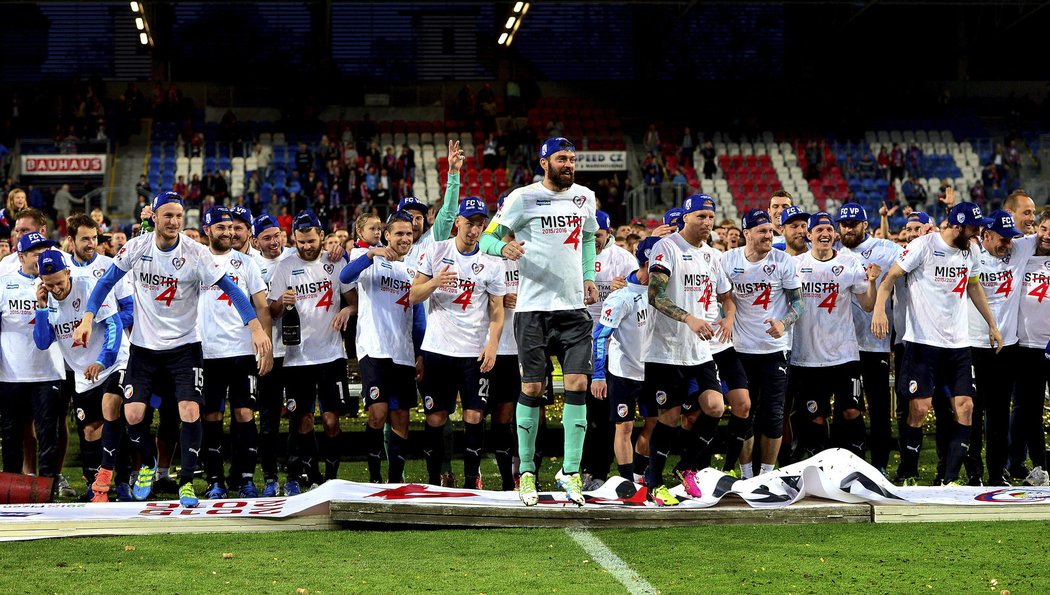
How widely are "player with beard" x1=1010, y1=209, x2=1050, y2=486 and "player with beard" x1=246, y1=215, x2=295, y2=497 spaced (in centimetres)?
597

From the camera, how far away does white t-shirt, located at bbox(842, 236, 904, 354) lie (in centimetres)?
1038

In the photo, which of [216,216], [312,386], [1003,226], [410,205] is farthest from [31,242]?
[1003,226]

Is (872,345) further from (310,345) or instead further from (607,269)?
(310,345)

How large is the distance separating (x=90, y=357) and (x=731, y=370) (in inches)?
197

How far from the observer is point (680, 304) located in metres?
8.83

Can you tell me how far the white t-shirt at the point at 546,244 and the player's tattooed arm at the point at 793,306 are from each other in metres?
2.23

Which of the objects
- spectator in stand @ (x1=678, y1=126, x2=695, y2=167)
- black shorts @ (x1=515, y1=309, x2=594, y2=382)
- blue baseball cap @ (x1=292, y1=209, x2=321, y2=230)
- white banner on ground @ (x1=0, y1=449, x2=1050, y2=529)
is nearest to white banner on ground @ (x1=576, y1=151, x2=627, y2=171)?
spectator in stand @ (x1=678, y1=126, x2=695, y2=167)

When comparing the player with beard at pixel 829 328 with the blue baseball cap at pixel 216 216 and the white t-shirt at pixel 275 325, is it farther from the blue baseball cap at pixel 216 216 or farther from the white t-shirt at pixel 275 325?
the blue baseball cap at pixel 216 216

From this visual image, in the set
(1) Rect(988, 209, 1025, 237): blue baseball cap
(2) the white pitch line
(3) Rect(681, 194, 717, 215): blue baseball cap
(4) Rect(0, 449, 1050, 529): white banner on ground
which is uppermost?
(3) Rect(681, 194, 717, 215): blue baseball cap

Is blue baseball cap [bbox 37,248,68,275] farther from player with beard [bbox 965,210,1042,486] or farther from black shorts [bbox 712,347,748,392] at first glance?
player with beard [bbox 965,210,1042,486]

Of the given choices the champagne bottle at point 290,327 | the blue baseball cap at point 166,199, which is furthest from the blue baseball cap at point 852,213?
the blue baseball cap at point 166,199

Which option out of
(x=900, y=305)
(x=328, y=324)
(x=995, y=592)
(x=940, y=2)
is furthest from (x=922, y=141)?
(x=995, y=592)

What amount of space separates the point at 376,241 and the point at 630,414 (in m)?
2.78

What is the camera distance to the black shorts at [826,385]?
10.0 m
